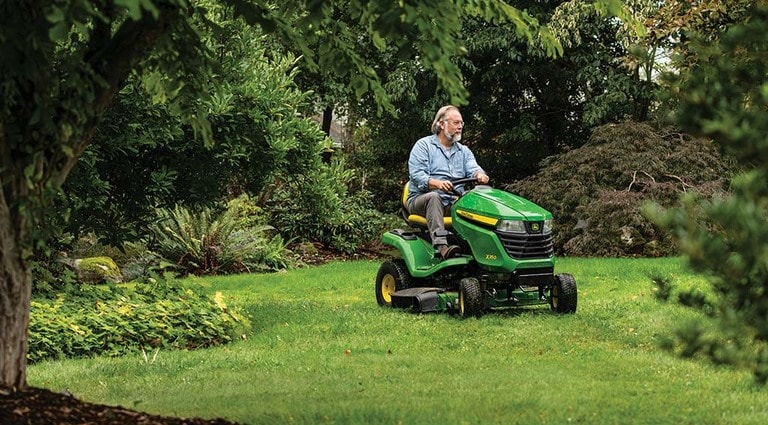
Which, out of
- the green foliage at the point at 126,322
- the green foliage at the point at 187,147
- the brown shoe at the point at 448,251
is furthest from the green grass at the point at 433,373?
the green foliage at the point at 187,147

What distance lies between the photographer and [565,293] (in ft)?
28.2

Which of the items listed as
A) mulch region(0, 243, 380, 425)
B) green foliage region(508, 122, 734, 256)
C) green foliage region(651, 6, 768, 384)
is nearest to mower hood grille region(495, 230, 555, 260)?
mulch region(0, 243, 380, 425)

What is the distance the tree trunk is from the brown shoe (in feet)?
15.6

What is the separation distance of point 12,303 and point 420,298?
4884mm

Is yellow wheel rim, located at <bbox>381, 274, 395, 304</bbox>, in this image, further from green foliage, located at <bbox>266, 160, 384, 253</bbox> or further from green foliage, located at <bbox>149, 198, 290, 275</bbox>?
green foliage, located at <bbox>266, 160, 384, 253</bbox>

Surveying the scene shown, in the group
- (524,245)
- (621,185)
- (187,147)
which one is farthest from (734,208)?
(621,185)

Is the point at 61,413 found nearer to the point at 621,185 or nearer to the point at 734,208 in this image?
the point at 734,208

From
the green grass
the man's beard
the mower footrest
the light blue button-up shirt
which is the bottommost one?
the green grass

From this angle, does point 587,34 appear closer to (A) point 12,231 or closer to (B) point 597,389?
(B) point 597,389

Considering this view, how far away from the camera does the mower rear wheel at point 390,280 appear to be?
934cm

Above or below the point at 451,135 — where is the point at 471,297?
below

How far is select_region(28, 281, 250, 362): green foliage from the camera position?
736 centimetres

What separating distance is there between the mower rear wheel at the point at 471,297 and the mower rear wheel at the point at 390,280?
0.98m

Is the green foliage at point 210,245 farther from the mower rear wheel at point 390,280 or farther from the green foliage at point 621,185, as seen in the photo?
the mower rear wheel at point 390,280
